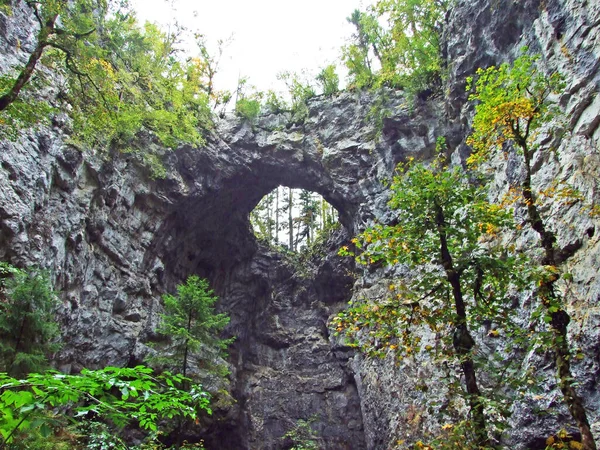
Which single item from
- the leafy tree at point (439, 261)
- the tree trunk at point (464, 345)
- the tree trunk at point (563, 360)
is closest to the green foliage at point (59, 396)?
the leafy tree at point (439, 261)

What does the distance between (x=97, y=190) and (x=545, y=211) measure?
13.5 metres

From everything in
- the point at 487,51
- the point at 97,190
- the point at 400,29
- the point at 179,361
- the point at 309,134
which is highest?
the point at 400,29

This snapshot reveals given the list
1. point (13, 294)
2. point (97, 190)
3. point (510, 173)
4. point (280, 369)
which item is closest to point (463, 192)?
point (510, 173)

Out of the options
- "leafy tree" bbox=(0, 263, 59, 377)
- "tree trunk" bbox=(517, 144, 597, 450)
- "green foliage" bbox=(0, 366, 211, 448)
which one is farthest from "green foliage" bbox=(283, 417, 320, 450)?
"green foliage" bbox=(0, 366, 211, 448)

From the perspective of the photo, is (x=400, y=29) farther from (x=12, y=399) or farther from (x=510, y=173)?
(x=12, y=399)

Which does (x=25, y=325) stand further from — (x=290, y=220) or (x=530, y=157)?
(x=290, y=220)

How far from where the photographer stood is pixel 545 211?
8594 millimetres

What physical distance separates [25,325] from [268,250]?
1565cm

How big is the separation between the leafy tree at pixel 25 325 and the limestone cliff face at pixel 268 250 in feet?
5.45

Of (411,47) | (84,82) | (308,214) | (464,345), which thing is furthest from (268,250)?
(464,345)

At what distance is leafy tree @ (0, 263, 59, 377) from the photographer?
7684 millimetres

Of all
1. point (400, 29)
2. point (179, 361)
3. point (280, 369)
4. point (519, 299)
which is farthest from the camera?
point (280, 369)

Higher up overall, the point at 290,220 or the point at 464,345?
the point at 290,220

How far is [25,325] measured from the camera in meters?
8.33
